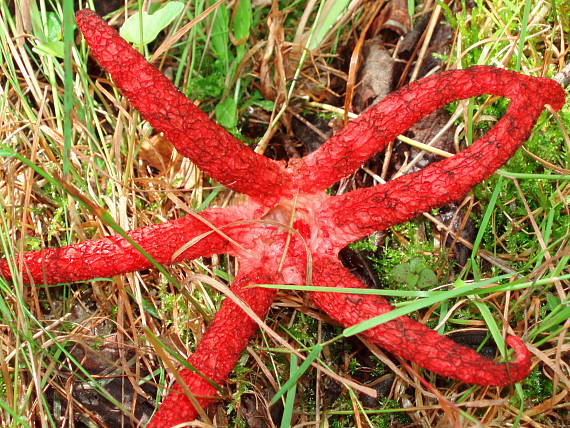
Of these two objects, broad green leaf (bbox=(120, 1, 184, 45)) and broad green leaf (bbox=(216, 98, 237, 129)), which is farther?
broad green leaf (bbox=(216, 98, 237, 129))

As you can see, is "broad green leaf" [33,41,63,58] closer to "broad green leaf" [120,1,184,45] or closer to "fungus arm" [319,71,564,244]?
"broad green leaf" [120,1,184,45]

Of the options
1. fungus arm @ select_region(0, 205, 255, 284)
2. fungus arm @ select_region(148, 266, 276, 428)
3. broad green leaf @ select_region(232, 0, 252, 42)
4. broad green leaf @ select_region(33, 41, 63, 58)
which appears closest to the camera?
fungus arm @ select_region(148, 266, 276, 428)

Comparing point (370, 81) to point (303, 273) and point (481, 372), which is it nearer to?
point (303, 273)

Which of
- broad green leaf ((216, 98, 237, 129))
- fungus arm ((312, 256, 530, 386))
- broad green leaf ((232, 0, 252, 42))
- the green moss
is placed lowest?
the green moss

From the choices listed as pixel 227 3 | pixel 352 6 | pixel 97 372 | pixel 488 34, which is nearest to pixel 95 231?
pixel 97 372

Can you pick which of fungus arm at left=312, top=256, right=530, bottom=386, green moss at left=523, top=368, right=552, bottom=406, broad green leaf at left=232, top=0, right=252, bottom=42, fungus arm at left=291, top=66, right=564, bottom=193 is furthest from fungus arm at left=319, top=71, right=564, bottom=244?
broad green leaf at left=232, top=0, right=252, bottom=42

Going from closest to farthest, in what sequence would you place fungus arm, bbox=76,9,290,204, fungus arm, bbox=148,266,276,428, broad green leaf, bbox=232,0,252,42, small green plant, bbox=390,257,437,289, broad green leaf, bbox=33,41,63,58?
fungus arm, bbox=76,9,290,204, fungus arm, bbox=148,266,276,428, small green plant, bbox=390,257,437,289, broad green leaf, bbox=33,41,63,58, broad green leaf, bbox=232,0,252,42

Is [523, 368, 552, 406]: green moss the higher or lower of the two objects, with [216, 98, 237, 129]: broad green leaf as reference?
lower
